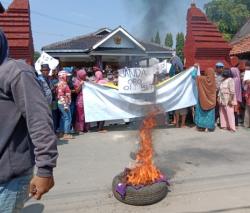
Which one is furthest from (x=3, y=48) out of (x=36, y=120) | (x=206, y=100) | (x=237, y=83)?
(x=237, y=83)

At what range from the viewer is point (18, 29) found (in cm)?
972

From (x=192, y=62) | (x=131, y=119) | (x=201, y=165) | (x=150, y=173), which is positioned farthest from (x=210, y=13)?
(x=150, y=173)

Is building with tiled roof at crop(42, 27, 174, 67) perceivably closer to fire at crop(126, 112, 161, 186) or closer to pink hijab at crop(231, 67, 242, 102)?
pink hijab at crop(231, 67, 242, 102)

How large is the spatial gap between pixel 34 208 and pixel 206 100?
6.10 meters

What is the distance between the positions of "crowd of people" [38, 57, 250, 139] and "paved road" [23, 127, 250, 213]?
39 cm

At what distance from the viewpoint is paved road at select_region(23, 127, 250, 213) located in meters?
5.02

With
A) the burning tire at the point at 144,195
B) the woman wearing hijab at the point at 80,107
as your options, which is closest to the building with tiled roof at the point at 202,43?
the woman wearing hijab at the point at 80,107

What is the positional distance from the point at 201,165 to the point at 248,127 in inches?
162

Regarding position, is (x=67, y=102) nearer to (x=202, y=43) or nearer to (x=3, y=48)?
(x=202, y=43)

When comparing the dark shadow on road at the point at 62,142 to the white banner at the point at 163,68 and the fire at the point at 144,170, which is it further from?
the white banner at the point at 163,68

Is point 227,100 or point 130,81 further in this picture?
point 227,100

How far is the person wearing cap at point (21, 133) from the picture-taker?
7.75 ft

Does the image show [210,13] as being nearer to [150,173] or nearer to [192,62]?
[192,62]

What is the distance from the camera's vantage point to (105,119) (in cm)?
989
